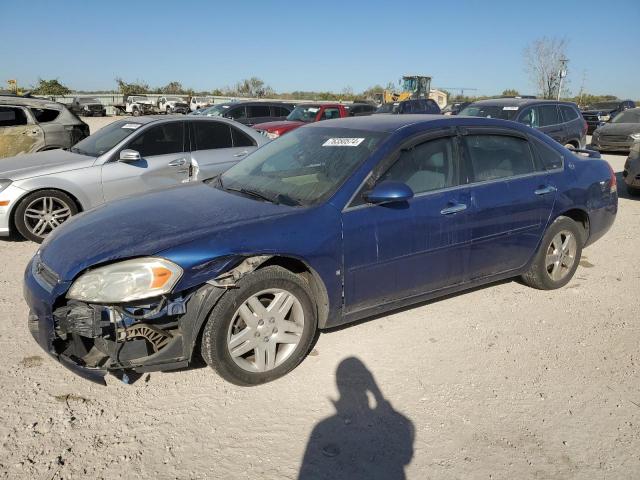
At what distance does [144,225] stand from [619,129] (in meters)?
15.6

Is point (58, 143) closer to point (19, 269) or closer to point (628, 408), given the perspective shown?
point (19, 269)

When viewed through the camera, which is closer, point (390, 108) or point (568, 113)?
point (568, 113)

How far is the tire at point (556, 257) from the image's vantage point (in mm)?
4371

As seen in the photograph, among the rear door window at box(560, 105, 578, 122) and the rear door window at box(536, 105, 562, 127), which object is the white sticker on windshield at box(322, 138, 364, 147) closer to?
the rear door window at box(536, 105, 562, 127)

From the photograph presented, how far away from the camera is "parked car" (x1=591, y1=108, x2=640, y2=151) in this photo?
46.9 feet

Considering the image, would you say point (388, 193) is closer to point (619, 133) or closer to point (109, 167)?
point (109, 167)

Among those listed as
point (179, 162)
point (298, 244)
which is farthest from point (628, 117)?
point (298, 244)

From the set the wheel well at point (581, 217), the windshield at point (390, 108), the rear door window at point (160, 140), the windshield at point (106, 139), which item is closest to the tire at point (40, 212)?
the windshield at point (106, 139)

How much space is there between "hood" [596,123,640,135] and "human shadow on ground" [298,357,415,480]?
48.5 feet

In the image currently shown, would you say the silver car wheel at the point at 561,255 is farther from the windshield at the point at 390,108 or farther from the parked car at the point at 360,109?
the parked car at the point at 360,109

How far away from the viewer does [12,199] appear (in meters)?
5.57

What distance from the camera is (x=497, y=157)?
13.2 feet

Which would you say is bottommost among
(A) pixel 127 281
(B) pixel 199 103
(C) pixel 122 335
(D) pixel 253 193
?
(C) pixel 122 335

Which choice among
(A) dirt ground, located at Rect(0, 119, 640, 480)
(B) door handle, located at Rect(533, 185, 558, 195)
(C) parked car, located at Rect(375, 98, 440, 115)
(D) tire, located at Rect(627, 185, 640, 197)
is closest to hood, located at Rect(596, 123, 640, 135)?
(C) parked car, located at Rect(375, 98, 440, 115)
